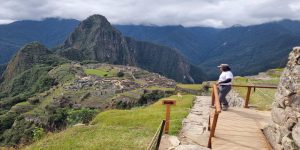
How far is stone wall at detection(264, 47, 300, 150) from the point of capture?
12.5m

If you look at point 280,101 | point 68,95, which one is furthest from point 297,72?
point 68,95

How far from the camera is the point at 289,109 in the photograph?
1328 cm

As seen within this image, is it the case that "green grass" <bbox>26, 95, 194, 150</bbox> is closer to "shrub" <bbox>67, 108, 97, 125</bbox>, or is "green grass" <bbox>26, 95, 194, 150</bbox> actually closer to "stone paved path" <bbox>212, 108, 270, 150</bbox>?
"stone paved path" <bbox>212, 108, 270, 150</bbox>

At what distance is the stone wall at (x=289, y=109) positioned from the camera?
40.9 feet

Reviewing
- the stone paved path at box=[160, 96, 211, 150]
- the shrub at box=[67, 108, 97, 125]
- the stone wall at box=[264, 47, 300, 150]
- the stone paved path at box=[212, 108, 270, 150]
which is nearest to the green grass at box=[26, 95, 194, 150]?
the stone paved path at box=[160, 96, 211, 150]

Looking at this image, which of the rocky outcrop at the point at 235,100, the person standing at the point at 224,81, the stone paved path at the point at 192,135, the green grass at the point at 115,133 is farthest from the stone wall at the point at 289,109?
the rocky outcrop at the point at 235,100

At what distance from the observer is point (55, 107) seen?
14450 centimetres

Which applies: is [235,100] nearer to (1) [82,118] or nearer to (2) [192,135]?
(1) [82,118]

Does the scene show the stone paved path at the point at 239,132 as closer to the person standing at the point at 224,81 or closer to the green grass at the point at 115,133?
the person standing at the point at 224,81

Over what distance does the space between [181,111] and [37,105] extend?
494ft

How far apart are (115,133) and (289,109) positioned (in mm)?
9294

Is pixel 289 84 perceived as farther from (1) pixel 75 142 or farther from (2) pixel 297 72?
(1) pixel 75 142

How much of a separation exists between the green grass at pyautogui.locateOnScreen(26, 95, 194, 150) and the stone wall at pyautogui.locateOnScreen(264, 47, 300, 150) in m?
5.85

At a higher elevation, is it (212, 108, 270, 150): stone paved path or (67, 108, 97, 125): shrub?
(212, 108, 270, 150): stone paved path
